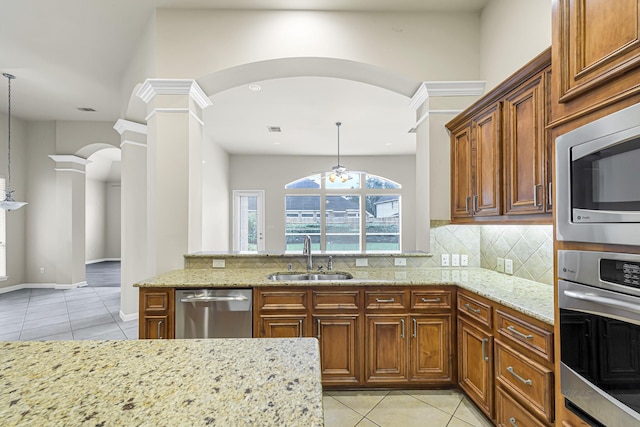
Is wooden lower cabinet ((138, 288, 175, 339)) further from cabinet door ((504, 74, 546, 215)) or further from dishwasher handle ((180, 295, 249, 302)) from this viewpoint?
cabinet door ((504, 74, 546, 215))

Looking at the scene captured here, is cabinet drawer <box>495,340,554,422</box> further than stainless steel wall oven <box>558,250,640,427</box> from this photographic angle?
Yes

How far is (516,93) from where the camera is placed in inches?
88.0

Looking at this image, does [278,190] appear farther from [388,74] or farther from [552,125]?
[552,125]

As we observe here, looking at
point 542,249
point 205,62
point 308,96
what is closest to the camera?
point 542,249

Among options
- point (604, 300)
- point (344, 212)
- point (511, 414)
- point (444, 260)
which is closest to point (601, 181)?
point (604, 300)

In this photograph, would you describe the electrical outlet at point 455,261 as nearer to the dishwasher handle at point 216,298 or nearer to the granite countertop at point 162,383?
the dishwasher handle at point 216,298

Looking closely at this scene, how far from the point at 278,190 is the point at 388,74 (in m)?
5.65

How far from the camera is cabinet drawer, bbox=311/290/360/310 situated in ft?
8.48

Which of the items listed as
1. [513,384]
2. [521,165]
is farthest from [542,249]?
[513,384]

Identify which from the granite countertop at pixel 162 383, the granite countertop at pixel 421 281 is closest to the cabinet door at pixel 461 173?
the granite countertop at pixel 421 281

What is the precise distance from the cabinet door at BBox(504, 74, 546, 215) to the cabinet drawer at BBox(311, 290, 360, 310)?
1.32 metres

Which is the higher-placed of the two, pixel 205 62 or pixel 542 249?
pixel 205 62

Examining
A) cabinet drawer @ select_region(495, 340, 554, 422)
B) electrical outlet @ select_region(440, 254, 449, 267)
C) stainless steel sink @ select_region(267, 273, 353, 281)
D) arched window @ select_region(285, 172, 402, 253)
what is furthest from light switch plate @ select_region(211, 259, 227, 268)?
arched window @ select_region(285, 172, 402, 253)

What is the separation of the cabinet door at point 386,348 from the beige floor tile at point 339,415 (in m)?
0.29
